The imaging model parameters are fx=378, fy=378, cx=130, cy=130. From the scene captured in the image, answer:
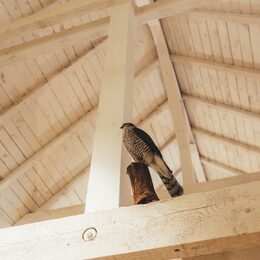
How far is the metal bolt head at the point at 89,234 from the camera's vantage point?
1.18m

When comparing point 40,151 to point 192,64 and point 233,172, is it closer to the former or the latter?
point 192,64

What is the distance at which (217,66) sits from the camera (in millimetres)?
3705

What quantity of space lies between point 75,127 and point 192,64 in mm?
1389

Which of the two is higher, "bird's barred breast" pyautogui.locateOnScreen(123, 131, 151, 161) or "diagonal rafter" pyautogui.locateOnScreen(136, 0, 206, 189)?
"diagonal rafter" pyautogui.locateOnScreen(136, 0, 206, 189)

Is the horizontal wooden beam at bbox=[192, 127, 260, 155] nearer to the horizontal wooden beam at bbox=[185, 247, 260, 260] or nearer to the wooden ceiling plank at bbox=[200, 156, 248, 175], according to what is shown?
the wooden ceiling plank at bbox=[200, 156, 248, 175]

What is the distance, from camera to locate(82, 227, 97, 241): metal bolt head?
1.18 m

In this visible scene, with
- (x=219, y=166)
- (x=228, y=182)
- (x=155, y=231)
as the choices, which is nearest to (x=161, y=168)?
(x=155, y=231)

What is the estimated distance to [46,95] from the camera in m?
3.69

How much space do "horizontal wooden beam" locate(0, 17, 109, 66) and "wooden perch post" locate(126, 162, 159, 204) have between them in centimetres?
137

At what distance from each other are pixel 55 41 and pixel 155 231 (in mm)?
1954

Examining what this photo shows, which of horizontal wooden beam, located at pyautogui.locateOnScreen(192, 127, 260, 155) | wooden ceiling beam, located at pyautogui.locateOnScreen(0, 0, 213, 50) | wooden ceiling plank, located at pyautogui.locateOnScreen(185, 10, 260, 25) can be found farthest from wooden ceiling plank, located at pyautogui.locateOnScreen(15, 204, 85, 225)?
wooden ceiling plank, located at pyautogui.locateOnScreen(185, 10, 260, 25)

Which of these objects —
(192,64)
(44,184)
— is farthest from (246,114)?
(44,184)

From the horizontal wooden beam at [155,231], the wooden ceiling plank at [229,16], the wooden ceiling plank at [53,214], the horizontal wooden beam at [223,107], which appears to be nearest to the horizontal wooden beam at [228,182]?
the horizontal wooden beam at [223,107]

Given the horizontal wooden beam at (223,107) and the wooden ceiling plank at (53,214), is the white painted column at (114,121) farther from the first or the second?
the horizontal wooden beam at (223,107)
